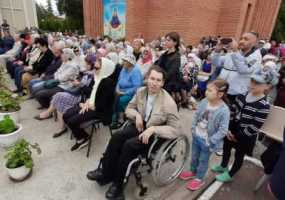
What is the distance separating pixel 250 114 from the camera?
1686 millimetres

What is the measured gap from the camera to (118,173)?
67.0 inches

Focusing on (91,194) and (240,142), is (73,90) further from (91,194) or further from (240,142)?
(240,142)

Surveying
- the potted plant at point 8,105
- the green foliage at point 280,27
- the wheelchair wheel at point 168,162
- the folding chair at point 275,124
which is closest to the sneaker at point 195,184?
the wheelchair wheel at point 168,162

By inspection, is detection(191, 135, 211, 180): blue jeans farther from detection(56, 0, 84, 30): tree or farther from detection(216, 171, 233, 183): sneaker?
detection(56, 0, 84, 30): tree

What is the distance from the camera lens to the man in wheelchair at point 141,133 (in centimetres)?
170

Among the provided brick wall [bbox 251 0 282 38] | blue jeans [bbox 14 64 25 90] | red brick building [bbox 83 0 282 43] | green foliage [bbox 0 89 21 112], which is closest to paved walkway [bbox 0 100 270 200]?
green foliage [bbox 0 89 21 112]

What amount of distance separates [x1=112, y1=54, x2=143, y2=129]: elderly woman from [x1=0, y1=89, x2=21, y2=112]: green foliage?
1.50 m

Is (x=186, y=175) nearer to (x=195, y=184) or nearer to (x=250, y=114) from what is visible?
(x=195, y=184)

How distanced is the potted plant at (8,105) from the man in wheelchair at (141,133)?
1.75m

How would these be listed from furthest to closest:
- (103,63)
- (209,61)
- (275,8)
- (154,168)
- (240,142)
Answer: (275,8)
(209,61)
(103,63)
(240,142)
(154,168)

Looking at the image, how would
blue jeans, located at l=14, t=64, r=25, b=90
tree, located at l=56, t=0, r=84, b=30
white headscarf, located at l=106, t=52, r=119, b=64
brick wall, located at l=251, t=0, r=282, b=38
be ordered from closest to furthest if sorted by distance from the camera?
1. white headscarf, located at l=106, t=52, r=119, b=64
2. blue jeans, located at l=14, t=64, r=25, b=90
3. brick wall, located at l=251, t=0, r=282, b=38
4. tree, located at l=56, t=0, r=84, b=30

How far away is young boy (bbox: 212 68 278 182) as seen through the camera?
165 centimetres

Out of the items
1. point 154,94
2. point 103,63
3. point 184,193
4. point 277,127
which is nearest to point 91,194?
point 184,193

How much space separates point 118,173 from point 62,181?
718mm
